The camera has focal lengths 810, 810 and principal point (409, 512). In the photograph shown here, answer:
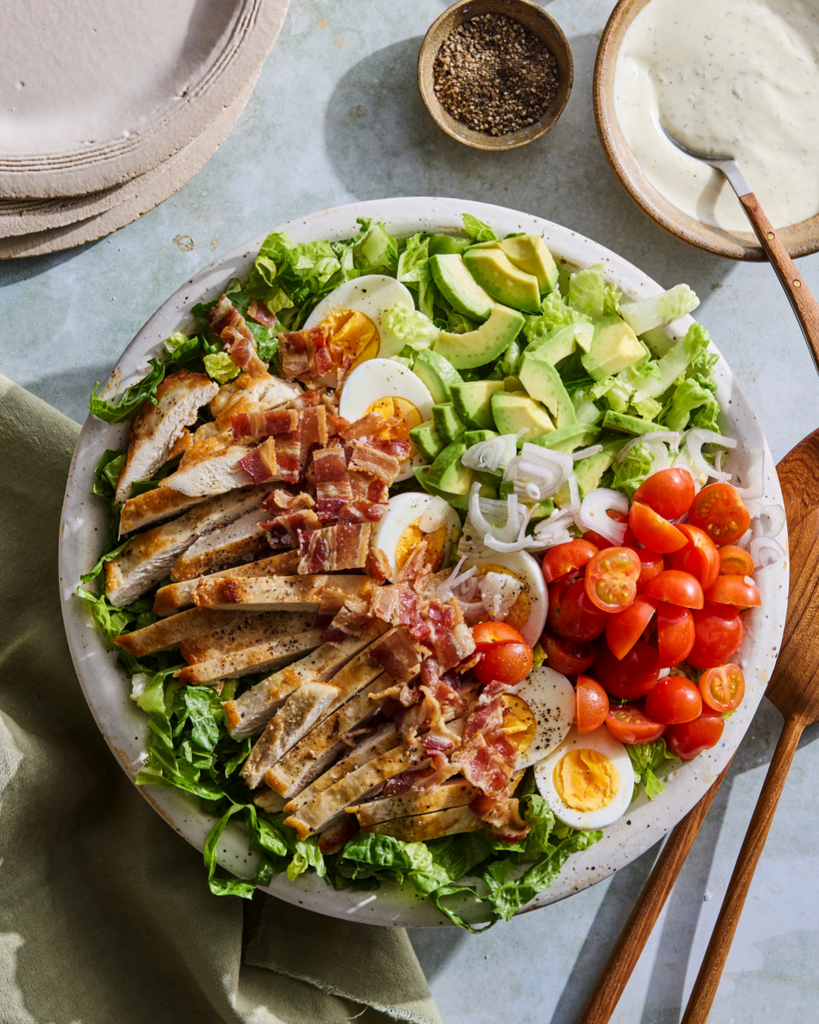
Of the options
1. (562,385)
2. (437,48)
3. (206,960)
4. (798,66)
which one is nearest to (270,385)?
(562,385)

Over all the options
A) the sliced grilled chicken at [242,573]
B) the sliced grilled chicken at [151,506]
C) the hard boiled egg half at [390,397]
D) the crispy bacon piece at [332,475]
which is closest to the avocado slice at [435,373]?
the hard boiled egg half at [390,397]

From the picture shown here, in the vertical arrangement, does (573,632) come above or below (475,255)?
below

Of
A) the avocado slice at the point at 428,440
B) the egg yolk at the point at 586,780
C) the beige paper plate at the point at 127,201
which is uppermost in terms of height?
the beige paper plate at the point at 127,201

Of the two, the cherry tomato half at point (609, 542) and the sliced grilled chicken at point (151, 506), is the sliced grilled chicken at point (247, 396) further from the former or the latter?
the cherry tomato half at point (609, 542)

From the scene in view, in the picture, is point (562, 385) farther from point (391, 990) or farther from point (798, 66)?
point (391, 990)

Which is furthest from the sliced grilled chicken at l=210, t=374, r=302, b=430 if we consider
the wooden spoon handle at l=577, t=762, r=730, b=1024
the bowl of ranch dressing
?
the wooden spoon handle at l=577, t=762, r=730, b=1024

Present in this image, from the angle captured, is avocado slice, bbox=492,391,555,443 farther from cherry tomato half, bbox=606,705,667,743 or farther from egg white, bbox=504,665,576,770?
cherry tomato half, bbox=606,705,667,743

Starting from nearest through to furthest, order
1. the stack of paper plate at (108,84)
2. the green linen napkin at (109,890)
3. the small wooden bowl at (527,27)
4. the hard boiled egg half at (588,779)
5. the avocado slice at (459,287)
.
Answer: the hard boiled egg half at (588,779), the avocado slice at (459,287), the green linen napkin at (109,890), the stack of paper plate at (108,84), the small wooden bowl at (527,27)
